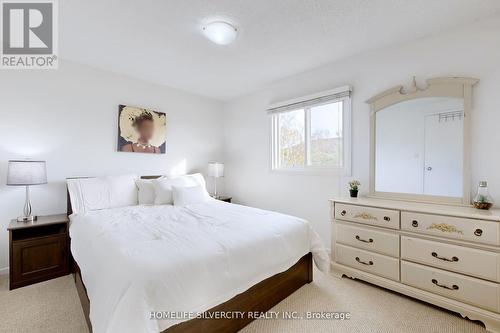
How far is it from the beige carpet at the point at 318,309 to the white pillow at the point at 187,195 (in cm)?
132

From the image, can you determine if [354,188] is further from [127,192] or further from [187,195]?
[127,192]

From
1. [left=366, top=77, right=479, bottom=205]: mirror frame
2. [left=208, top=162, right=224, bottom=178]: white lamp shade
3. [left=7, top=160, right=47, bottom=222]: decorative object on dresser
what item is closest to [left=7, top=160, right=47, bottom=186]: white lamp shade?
[left=7, top=160, right=47, bottom=222]: decorative object on dresser

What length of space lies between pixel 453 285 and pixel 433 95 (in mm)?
1669

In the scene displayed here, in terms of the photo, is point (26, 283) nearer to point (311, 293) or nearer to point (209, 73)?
point (311, 293)

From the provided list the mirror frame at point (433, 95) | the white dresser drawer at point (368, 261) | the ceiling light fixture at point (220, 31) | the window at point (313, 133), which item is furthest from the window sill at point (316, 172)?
the ceiling light fixture at point (220, 31)

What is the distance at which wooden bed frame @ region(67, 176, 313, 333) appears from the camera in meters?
1.41

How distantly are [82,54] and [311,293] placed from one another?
355cm

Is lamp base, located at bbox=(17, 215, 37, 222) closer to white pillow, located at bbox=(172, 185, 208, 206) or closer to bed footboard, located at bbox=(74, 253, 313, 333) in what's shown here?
bed footboard, located at bbox=(74, 253, 313, 333)

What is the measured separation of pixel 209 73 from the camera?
3.23 metres

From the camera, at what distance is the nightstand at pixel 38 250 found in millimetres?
2244

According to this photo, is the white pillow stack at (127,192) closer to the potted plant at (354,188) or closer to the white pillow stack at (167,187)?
the white pillow stack at (167,187)

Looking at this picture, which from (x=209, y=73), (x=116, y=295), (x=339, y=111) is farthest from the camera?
(x=209, y=73)

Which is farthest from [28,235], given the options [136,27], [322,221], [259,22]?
[322,221]

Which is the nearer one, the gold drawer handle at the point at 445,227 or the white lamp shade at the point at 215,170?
the gold drawer handle at the point at 445,227
